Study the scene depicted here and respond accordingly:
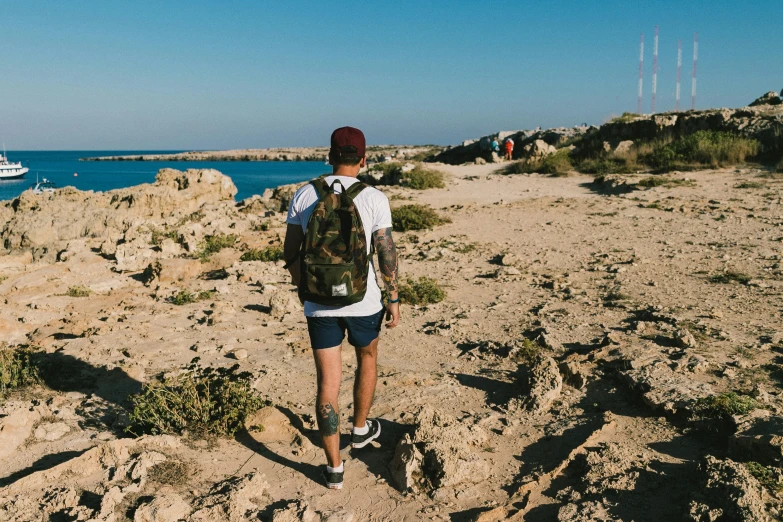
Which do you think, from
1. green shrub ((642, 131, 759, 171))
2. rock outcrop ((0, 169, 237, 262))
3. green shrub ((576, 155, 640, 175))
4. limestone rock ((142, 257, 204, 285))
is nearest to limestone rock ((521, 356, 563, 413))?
limestone rock ((142, 257, 204, 285))

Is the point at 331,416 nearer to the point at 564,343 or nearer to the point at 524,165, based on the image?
the point at 564,343

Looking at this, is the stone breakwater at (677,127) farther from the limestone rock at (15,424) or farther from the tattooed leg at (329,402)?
the limestone rock at (15,424)

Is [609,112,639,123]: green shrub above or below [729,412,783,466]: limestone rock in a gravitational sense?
above

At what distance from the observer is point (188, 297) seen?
668 cm

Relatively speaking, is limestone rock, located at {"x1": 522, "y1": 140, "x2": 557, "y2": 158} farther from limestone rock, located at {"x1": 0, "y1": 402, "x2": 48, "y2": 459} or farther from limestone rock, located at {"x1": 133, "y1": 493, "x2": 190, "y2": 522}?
limestone rock, located at {"x1": 133, "y1": 493, "x2": 190, "y2": 522}

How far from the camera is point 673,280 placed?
6.57m

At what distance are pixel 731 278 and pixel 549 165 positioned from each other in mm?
11957

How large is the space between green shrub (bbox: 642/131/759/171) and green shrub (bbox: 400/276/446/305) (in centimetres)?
1089

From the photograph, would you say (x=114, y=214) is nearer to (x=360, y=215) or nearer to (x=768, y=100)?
(x=360, y=215)

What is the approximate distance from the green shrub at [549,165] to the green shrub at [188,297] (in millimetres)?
12644

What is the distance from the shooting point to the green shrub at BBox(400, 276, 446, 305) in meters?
6.46

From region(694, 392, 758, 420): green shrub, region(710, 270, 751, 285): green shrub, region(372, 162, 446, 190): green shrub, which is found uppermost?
region(372, 162, 446, 190): green shrub

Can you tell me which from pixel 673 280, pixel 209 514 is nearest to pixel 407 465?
pixel 209 514

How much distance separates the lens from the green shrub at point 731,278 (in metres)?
6.29
